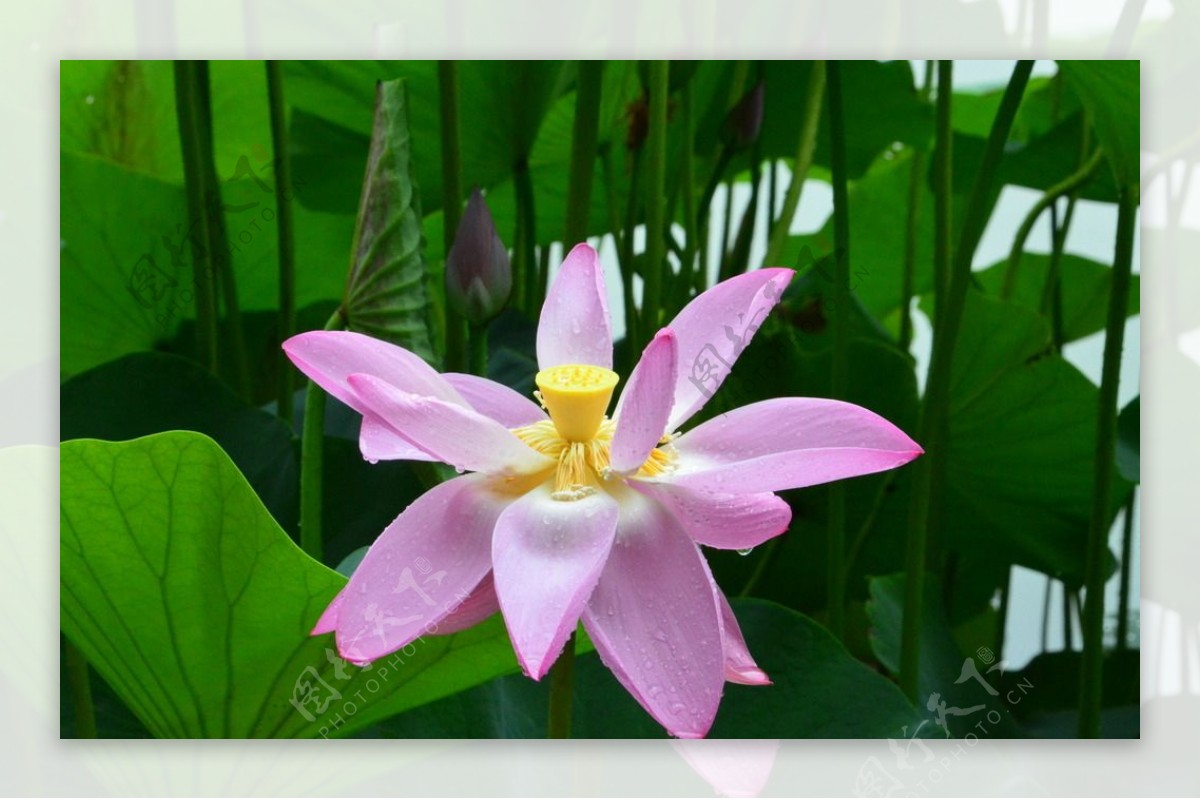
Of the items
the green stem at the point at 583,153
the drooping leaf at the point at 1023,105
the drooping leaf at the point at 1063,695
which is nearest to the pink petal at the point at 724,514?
the green stem at the point at 583,153

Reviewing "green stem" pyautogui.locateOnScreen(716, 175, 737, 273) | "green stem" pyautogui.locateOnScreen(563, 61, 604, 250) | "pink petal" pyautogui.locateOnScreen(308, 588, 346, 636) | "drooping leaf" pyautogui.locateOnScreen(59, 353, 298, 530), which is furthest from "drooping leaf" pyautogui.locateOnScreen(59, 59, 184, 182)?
"pink petal" pyautogui.locateOnScreen(308, 588, 346, 636)

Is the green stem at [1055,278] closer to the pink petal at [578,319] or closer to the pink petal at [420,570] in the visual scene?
the pink petal at [578,319]

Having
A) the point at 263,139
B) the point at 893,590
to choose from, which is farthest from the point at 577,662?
the point at 263,139

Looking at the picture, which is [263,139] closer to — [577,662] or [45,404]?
[45,404]

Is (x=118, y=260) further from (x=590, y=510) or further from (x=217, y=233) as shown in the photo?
(x=590, y=510)

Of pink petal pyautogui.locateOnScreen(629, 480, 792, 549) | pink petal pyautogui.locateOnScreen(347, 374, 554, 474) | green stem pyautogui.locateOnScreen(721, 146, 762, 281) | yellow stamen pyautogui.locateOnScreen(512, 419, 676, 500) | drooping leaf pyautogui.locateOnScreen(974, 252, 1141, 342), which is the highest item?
green stem pyautogui.locateOnScreen(721, 146, 762, 281)

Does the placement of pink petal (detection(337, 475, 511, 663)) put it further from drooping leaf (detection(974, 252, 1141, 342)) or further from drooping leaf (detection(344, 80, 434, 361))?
drooping leaf (detection(974, 252, 1141, 342))
